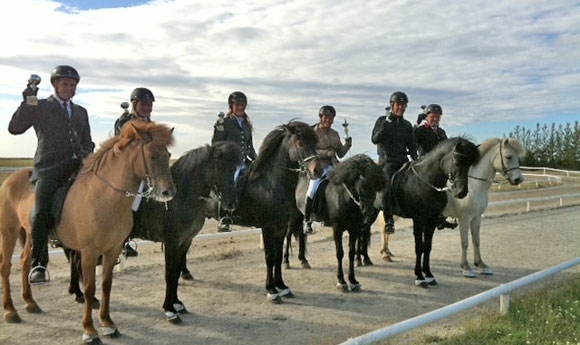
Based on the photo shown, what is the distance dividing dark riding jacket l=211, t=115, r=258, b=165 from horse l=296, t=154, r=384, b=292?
4.94 feet

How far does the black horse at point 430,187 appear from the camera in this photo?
25.3ft

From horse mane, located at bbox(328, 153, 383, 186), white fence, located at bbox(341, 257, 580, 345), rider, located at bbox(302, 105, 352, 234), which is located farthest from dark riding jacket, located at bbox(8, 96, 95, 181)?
rider, located at bbox(302, 105, 352, 234)

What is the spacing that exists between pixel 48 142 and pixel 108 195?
3.77ft

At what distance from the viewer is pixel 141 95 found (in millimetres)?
6270

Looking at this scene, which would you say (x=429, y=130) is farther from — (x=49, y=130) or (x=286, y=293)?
(x=49, y=130)

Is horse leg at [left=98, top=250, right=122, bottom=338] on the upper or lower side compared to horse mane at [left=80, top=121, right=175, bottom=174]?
lower

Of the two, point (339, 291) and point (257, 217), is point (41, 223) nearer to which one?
point (257, 217)

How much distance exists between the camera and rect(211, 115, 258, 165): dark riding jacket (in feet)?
25.0

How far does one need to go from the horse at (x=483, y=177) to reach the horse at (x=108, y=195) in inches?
222

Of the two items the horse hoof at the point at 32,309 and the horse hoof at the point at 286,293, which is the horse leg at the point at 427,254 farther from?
the horse hoof at the point at 32,309

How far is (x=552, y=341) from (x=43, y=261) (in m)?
5.48

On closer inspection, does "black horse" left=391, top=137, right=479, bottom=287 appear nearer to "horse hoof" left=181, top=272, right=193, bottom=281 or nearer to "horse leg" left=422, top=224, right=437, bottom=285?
"horse leg" left=422, top=224, right=437, bottom=285

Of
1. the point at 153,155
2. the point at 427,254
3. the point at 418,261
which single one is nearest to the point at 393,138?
the point at 427,254

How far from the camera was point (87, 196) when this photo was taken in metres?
4.93
